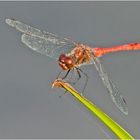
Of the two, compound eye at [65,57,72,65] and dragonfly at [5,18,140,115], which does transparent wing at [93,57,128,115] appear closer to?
dragonfly at [5,18,140,115]

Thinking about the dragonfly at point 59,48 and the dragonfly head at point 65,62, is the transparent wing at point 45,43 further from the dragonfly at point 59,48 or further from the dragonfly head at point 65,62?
the dragonfly head at point 65,62

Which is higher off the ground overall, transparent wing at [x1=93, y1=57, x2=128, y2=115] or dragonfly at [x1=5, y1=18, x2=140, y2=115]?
dragonfly at [x1=5, y1=18, x2=140, y2=115]

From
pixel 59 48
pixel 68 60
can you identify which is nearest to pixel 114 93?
pixel 68 60

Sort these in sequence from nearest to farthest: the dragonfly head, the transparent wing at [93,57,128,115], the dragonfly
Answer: the transparent wing at [93,57,128,115], the dragonfly head, the dragonfly

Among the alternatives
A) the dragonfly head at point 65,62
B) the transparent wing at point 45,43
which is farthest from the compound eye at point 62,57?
the transparent wing at point 45,43

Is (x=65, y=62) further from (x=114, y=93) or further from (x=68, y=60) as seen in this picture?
(x=114, y=93)

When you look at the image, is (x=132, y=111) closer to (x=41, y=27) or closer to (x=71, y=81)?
(x=71, y=81)

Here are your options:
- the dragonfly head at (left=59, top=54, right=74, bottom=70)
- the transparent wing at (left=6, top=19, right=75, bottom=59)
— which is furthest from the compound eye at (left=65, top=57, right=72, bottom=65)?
the transparent wing at (left=6, top=19, right=75, bottom=59)

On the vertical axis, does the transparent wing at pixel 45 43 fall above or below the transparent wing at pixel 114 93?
above
